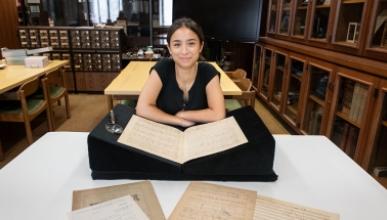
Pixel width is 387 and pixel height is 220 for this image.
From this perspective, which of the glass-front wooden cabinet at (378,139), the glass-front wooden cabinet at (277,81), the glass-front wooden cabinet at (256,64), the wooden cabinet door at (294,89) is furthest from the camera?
the glass-front wooden cabinet at (256,64)

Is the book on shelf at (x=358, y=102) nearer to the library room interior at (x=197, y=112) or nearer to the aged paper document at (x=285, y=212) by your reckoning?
the library room interior at (x=197, y=112)

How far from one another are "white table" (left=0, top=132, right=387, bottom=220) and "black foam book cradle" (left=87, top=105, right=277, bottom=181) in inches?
0.9

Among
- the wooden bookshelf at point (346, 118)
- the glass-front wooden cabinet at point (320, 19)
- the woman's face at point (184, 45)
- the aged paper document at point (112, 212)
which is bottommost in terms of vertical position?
the wooden bookshelf at point (346, 118)

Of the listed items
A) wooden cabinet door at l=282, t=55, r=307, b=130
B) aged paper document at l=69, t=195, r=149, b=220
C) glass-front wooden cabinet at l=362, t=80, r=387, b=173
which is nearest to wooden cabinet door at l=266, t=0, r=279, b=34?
wooden cabinet door at l=282, t=55, r=307, b=130

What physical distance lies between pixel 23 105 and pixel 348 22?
107 inches

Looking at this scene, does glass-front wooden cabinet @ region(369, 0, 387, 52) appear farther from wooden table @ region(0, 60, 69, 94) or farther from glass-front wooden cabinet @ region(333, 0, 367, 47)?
wooden table @ region(0, 60, 69, 94)

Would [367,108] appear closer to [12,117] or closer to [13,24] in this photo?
[12,117]

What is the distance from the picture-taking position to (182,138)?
3.18ft

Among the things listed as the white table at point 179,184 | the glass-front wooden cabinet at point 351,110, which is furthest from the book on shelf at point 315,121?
the white table at point 179,184

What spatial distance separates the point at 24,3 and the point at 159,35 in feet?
6.80

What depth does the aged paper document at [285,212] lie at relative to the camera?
707 mm

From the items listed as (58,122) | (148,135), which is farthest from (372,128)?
(58,122)

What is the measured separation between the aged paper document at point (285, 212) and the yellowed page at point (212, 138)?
0.19 metres

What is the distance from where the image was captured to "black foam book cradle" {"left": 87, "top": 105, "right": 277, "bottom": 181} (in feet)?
2.73
